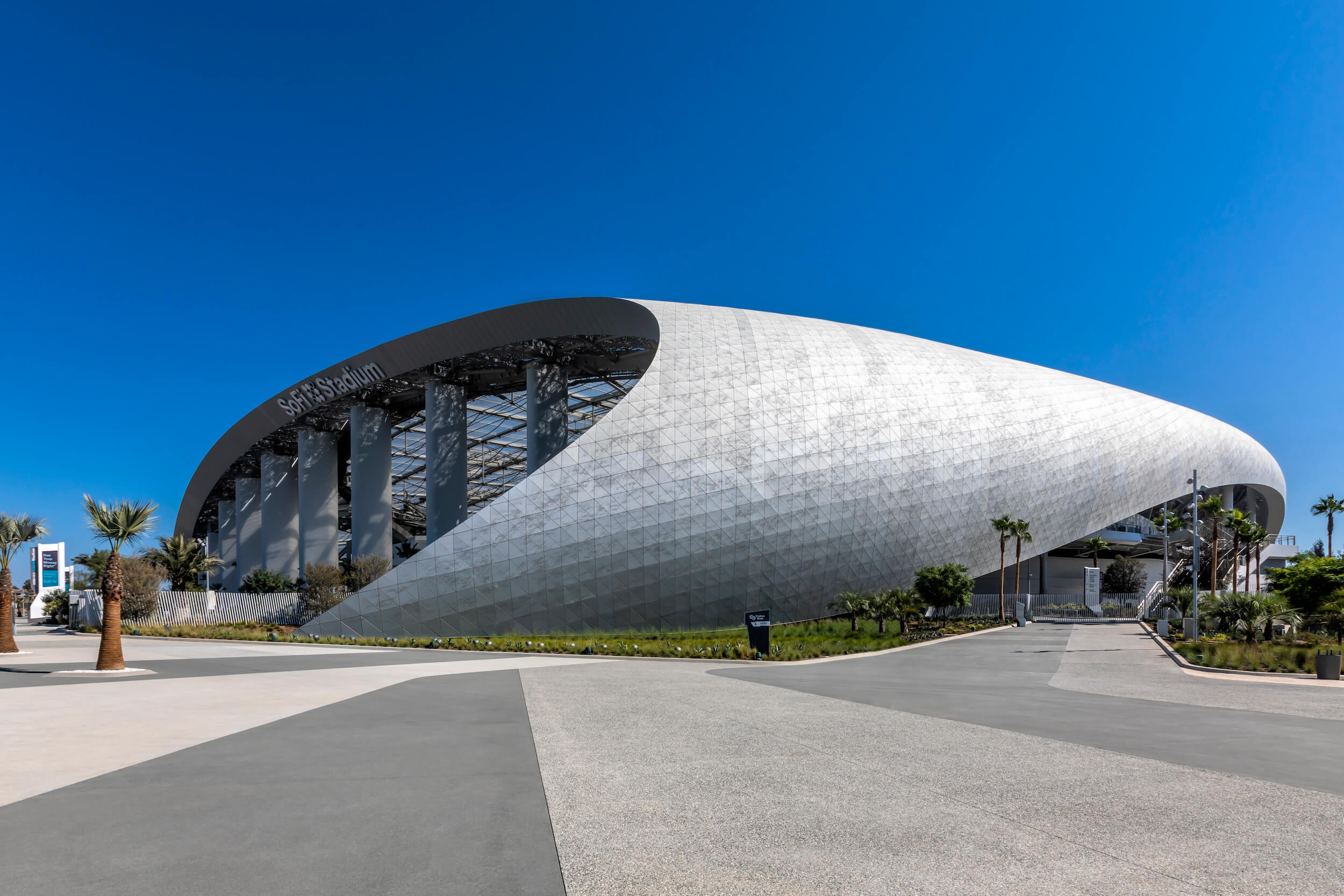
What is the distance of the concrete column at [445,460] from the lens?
45312 millimetres

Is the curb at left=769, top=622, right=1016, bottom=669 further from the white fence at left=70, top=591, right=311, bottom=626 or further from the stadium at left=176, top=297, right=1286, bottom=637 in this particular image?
the white fence at left=70, top=591, right=311, bottom=626

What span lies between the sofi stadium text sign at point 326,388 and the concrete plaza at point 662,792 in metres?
36.1

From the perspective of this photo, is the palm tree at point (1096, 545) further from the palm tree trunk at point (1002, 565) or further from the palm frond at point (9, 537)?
the palm frond at point (9, 537)

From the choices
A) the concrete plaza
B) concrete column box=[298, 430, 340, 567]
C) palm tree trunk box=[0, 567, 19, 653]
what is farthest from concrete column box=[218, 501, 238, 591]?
the concrete plaza

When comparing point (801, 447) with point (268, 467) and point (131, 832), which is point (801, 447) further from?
point (268, 467)

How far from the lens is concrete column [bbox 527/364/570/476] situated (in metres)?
43.7

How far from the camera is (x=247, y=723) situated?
1064cm

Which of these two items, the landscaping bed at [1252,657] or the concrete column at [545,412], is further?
the concrete column at [545,412]

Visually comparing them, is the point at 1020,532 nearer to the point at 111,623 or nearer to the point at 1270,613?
the point at 1270,613

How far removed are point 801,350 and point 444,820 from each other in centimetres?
3703

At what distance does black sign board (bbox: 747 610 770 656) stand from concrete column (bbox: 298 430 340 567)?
1492 inches

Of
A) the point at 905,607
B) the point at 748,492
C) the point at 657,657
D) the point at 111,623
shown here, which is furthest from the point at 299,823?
the point at 905,607

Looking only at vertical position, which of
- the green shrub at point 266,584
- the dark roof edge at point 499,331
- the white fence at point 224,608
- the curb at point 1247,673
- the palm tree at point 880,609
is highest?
the dark roof edge at point 499,331

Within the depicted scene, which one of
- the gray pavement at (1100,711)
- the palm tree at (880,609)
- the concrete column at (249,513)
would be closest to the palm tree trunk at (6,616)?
the gray pavement at (1100,711)
